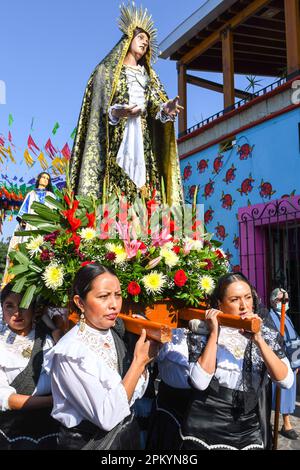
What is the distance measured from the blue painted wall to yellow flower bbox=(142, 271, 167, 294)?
535cm

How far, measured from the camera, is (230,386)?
7.13 feet

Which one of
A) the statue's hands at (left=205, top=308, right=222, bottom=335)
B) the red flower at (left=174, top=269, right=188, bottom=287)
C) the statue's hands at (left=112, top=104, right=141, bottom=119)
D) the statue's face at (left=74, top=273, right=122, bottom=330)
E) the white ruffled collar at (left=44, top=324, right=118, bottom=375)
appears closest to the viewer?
the white ruffled collar at (left=44, top=324, right=118, bottom=375)

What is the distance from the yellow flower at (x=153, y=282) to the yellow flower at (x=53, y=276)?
41cm

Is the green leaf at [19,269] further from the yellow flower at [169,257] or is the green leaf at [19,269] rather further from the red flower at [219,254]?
the red flower at [219,254]

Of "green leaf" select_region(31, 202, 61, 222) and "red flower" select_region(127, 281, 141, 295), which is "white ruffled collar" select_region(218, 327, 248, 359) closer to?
"red flower" select_region(127, 281, 141, 295)

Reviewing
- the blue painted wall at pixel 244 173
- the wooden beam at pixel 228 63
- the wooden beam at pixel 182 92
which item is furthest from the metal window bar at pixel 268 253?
the wooden beam at pixel 182 92

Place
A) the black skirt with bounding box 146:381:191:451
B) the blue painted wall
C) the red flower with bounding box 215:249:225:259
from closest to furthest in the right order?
1. the black skirt with bounding box 146:381:191:451
2. the red flower with bounding box 215:249:225:259
3. the blue painted wall

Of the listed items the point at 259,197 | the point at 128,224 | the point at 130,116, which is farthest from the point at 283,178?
the point at 128,224

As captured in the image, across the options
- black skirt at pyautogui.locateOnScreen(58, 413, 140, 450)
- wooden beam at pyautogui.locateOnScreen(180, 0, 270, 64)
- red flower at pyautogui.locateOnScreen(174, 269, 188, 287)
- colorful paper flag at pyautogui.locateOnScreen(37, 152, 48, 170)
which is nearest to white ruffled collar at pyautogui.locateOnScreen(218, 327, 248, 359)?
red flower at pyautogui.locateOnScreen(174, 269, 188, 287)

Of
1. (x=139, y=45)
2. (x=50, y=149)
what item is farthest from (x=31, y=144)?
(x=139, y=45)

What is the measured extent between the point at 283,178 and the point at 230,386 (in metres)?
5.67

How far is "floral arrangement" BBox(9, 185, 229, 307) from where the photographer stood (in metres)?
2.29

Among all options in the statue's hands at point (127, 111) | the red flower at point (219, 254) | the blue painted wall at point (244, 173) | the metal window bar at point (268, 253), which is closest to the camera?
the red flower at point (219, 254)

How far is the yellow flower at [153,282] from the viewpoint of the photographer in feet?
7.40
